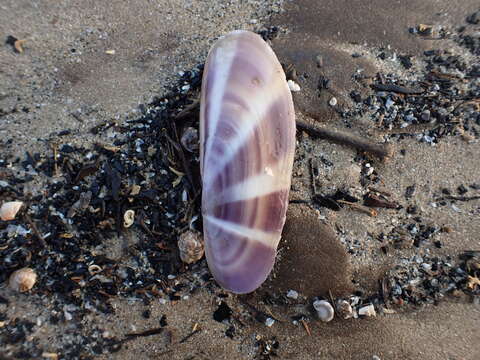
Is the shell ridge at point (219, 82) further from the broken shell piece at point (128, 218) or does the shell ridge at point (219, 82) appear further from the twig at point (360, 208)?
the twig at point (360, 208)

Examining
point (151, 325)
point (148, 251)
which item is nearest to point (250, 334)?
point (151, 325)

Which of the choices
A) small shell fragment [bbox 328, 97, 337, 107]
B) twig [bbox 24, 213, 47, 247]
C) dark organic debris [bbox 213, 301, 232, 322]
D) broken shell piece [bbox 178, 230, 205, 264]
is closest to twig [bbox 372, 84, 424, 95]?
small shell fragment [bbox 328, 97, 337, 107]

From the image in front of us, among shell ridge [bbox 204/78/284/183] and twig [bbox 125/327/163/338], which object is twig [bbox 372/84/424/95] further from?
twig [bbox 125/327/163/338]

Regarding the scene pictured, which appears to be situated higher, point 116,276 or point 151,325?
point 116,276

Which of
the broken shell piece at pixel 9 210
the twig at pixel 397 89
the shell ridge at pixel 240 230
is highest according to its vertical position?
the twig at pixel 397 89

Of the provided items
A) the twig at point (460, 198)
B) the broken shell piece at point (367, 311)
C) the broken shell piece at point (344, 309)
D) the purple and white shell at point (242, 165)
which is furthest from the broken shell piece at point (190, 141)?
the twig at point (460, 198)

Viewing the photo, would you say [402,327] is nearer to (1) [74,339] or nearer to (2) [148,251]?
(2) [148,251]

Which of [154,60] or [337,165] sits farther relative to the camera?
[154,60]
